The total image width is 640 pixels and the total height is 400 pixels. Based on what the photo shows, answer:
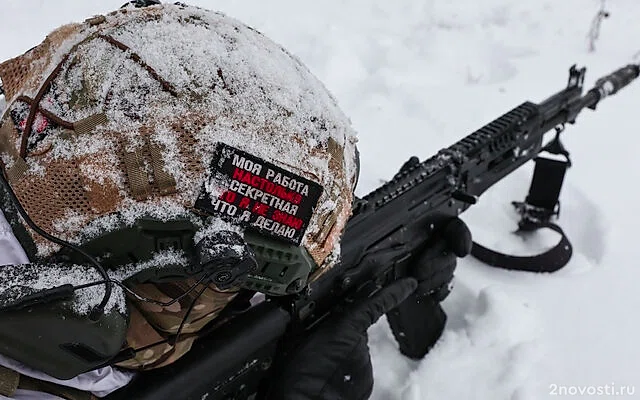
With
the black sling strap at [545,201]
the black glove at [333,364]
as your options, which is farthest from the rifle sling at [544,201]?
the black glove at [333,364]

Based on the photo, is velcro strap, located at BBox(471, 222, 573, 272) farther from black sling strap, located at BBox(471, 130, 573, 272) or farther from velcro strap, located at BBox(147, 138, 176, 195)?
velcro strap, located at BBox(147, 138, 176, 195)

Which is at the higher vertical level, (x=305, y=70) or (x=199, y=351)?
(x=305, y=70)

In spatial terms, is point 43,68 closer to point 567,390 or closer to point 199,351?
point 199,351

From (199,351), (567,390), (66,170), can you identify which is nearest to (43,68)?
(66,170)

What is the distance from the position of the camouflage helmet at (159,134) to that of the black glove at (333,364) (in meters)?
0.36

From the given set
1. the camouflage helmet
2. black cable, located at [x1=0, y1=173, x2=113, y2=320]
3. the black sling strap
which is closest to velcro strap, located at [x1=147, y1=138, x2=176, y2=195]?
the camouflage helmet

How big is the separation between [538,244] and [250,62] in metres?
1.64

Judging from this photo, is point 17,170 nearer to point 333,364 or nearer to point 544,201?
point 333,364

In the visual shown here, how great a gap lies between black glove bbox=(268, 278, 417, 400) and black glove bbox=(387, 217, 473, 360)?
0.97ft

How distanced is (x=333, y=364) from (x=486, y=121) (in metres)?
1.79

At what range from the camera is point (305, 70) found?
3.49ft

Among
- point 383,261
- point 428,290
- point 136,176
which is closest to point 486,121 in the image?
point 428,290

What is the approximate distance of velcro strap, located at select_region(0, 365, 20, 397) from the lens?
88cm

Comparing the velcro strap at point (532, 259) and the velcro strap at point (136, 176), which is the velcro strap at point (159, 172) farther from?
the velcro strap at point (532, 259)
